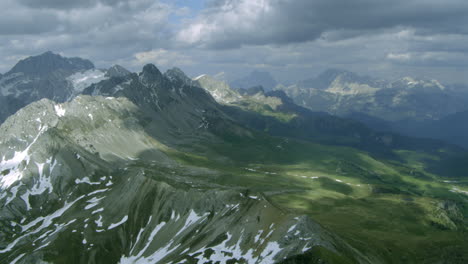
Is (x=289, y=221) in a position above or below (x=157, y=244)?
above

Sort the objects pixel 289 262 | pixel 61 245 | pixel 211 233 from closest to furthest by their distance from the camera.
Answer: pixel 289 262
pixel 211 233
pixel 61 245

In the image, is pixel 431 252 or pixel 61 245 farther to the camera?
pixel 61 245

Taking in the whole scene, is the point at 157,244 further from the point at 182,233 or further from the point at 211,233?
the point at 211,233

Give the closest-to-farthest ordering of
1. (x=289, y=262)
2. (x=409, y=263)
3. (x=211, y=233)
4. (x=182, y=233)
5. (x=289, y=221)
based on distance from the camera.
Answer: (x=289, y=262) < (x=289, y=221) < (x=409, y=263) < (x=211, y=233) < (x=182, y=233)

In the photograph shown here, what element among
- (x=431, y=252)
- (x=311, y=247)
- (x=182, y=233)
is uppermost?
(x=311, y=247)

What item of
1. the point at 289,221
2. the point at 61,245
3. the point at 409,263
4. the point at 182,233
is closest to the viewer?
the point at 289,221

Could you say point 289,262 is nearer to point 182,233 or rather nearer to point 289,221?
point 289,221

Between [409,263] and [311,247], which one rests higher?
[311,247]

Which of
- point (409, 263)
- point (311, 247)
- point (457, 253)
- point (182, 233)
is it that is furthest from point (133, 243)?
point (457, 253)

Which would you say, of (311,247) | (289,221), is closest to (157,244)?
(289,221)

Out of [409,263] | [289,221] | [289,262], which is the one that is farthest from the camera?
[409,263]
